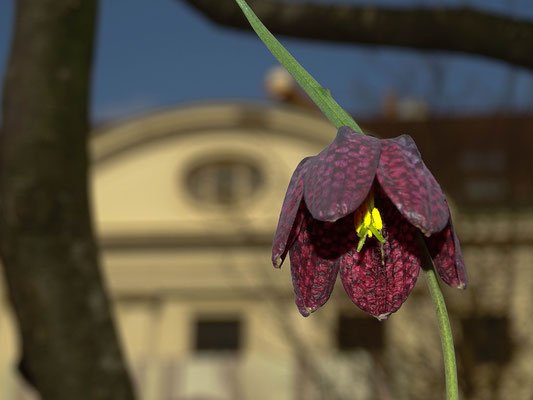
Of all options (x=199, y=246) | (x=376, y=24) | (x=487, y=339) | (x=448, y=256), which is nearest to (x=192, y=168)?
(x=199, y=246)

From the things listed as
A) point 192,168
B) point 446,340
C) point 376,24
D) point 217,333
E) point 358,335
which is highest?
point 376,24

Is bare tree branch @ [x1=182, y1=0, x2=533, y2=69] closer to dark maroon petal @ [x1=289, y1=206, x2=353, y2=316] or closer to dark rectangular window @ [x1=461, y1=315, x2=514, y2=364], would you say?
dark maroon petal @ [x1=289, y1=206, x2=353, y2=316]

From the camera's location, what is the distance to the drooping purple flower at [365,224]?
2.56ft

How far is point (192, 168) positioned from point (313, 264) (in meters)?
15.8

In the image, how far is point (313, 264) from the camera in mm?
942

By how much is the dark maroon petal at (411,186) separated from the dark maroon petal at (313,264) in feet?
0.45

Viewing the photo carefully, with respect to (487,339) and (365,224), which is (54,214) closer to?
(365,224)

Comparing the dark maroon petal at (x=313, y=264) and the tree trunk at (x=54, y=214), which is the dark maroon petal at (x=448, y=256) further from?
the tree trunk at (x=54, y=214)

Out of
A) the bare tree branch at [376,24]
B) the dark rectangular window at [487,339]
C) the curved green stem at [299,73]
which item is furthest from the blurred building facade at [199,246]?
the curved green stem at [299,73]

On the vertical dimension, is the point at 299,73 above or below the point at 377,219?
above

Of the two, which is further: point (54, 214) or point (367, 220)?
point (54, 214)

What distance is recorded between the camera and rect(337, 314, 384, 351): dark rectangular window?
23.3 feet

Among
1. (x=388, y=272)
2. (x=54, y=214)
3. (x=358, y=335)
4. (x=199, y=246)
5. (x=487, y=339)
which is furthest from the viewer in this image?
(x=199, y=246)

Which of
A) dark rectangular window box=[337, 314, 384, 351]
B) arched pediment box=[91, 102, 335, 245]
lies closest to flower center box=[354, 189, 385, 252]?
dark rectangular window box=[337, 314, 384, 351]
